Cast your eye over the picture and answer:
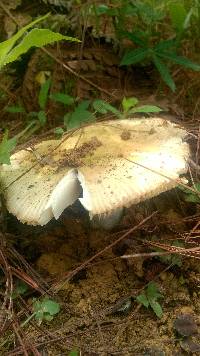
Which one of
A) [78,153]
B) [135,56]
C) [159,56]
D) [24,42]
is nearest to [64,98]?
[135,56]

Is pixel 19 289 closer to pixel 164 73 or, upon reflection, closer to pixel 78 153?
pixel 78 153

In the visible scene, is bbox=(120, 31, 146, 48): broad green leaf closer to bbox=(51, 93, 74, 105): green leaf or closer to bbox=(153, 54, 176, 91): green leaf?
bbox=(153, 54, 176, 91): green leaf

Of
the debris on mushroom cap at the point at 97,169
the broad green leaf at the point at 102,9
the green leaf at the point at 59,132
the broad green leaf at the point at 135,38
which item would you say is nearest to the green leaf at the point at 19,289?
the debris on mushroom cap at the point at 97,169

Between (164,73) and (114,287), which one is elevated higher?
(164,73)

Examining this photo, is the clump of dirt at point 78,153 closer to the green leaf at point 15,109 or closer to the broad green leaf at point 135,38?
the green leaf at point 15,109

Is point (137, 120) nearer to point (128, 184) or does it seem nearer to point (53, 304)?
point (128, 184)

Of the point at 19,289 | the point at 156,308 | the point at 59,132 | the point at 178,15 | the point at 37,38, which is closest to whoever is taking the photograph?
the point at 37,38

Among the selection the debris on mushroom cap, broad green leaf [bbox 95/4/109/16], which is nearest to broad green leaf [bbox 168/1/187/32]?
broad green leaf [bbox 95/4/109/16]

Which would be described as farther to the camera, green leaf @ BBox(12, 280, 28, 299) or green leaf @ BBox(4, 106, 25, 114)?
green leaf @ BBox(4, 106, 25, 114)
